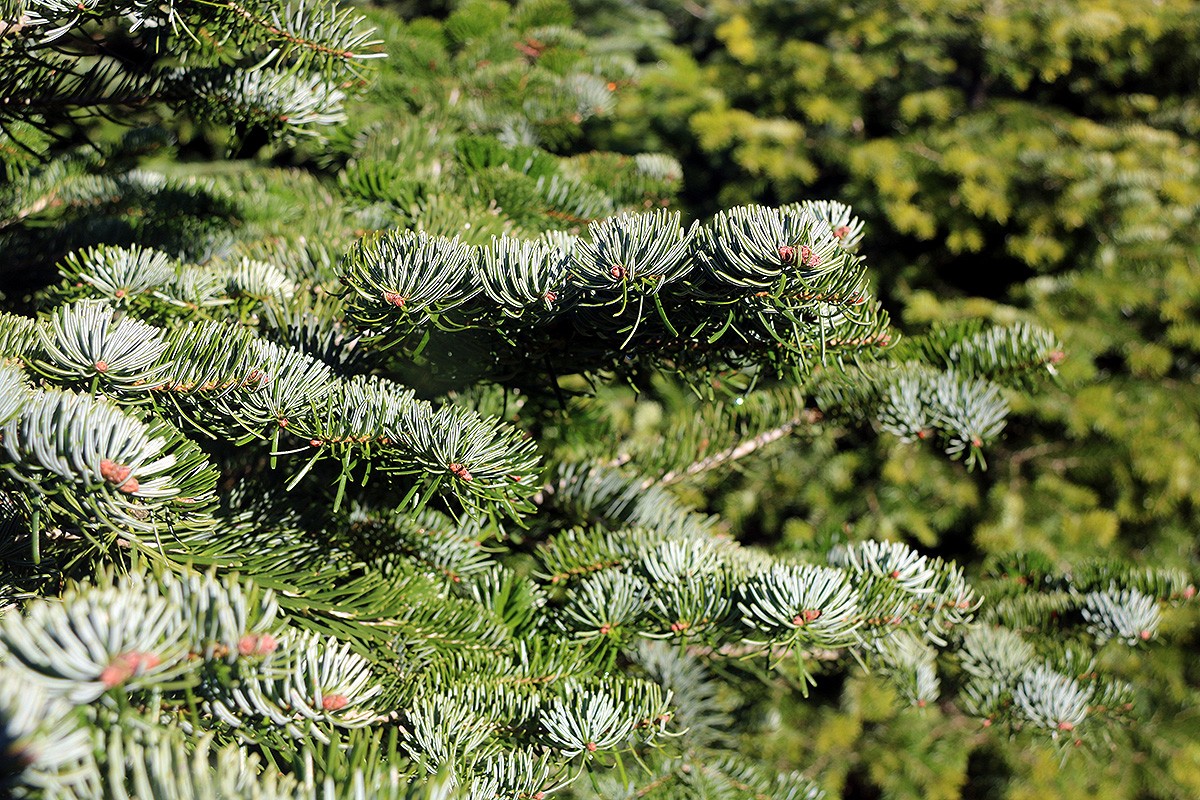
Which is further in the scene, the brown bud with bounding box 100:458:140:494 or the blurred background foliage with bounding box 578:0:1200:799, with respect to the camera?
the blurred background foliage with bounding box 578:0:1200:799

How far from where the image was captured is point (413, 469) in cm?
47

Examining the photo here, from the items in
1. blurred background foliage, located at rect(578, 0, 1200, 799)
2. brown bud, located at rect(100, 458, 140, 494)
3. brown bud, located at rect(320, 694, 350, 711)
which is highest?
brown bud, located at rect(100, 458, 140, 494)

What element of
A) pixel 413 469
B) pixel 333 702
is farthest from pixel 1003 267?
pixel 333 702

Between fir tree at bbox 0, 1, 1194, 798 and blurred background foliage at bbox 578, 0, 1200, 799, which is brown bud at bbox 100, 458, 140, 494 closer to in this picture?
fir tree at bbox 0, 1, 1194, 798

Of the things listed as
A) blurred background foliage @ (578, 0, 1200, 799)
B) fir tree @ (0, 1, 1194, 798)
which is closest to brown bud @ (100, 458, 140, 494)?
fir tree @ (0, 1, 1194, 798)

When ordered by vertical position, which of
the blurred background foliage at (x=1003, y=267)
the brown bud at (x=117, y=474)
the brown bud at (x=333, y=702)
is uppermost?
the brown bud at (x=117, y=474)

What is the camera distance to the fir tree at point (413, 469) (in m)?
0.36

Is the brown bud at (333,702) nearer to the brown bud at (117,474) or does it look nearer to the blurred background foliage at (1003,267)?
the brown bud at (117,474)

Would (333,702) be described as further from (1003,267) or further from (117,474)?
(1003,267)

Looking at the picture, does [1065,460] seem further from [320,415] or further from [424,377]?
[320,415]

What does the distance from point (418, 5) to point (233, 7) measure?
2.20m

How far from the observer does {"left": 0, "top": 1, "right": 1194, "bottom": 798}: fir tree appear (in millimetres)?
365

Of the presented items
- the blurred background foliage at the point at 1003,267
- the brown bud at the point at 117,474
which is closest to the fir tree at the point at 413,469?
the brown bud at the point at 117,474

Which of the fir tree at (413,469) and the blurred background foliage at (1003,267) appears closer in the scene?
the fir tree at (413,469)
